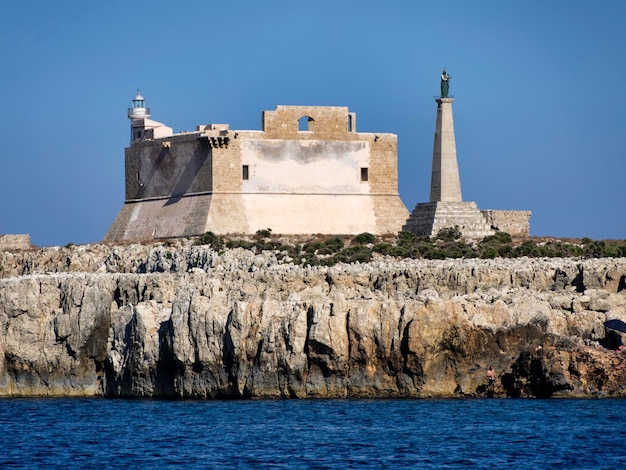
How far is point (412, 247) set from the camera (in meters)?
54.3

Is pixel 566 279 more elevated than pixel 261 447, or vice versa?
pixel 566 279

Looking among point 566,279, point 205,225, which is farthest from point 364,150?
point 566,279

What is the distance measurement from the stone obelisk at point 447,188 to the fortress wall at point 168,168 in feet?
25.1

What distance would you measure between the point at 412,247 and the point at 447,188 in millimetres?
3439

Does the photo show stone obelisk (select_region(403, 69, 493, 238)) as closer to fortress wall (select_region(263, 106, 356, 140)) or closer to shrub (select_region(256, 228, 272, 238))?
fortress wall (select_region(263, 106, 356, 140))

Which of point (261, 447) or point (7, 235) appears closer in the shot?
point (261, 447)

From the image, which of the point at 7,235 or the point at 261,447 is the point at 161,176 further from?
the point at 261,447

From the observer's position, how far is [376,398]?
1550 inches

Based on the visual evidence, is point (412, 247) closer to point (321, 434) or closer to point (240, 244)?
point (240, 244)

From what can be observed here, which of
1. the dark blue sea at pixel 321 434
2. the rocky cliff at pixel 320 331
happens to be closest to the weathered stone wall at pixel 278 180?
the rocky cliff at pixel 320 331

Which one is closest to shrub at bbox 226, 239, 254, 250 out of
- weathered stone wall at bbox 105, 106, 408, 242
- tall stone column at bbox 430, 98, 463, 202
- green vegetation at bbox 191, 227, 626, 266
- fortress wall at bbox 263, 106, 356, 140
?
green vegetation at bbox 191, 227, 626, 266

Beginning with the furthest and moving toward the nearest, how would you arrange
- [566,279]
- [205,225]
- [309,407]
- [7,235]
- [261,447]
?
[7,235]
[205,225]
[566,279]
[309,407]
[261,447]

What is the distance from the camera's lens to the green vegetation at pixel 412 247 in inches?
2058

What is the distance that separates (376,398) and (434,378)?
4.80 ft
